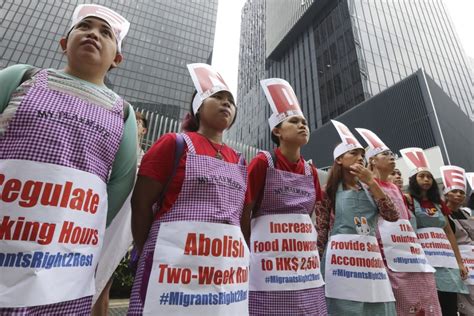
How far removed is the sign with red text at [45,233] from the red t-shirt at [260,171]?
38.1 inches

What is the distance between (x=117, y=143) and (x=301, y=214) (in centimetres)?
124

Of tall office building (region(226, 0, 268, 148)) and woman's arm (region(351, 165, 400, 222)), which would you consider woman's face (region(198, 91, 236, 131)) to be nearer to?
woman's arm (region(351, 165, 400, 222))

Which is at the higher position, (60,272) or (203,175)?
(203,175)

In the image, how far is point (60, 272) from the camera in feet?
2.83

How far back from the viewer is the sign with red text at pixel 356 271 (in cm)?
190

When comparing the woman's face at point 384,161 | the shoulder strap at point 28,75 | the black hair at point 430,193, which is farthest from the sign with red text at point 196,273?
the black hair at point 430,193

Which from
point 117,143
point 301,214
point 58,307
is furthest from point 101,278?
point 301,214

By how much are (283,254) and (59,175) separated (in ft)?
4.21

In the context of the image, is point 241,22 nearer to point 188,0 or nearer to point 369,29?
point 188,0

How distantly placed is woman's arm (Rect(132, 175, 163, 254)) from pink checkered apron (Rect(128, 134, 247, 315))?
105 mm

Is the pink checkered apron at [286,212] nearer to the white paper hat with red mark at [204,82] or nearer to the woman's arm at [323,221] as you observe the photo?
the woman's arm at [323,221]

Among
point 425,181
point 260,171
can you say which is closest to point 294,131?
point 260,171

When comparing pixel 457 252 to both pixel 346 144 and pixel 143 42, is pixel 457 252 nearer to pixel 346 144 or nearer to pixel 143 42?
pixel 346 144

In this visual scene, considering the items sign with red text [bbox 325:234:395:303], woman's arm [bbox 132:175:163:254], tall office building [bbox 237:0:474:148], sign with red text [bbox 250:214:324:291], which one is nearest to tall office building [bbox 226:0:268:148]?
tall office building [bbox 237:0:474:148]
